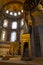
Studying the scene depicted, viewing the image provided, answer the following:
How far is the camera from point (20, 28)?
1056 inches

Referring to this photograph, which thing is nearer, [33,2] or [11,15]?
[33,2]

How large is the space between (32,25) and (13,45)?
948 centimetres

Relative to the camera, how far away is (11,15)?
28641 mm

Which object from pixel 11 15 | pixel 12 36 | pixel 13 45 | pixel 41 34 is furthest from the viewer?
pixel 11 15

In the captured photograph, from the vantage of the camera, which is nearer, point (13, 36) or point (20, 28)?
point (13, 36)

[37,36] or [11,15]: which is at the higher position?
[11,15]

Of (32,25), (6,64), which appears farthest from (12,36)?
(6,64)

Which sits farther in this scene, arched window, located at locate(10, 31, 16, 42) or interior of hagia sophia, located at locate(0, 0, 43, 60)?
arched window, located at locate(10, 31, 16, 42)

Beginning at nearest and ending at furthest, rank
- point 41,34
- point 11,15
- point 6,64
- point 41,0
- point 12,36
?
point 6,64, point 41,34, point 41,0, point 12,36, point 11,15

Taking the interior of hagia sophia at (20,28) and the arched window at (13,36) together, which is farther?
Answer: the arched window at (13,36)

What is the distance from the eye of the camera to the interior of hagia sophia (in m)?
6.77

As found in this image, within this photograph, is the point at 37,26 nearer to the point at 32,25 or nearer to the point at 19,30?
the point at 32,25

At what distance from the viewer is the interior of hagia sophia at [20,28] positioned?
6.77 meters

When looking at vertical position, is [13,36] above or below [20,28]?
below
